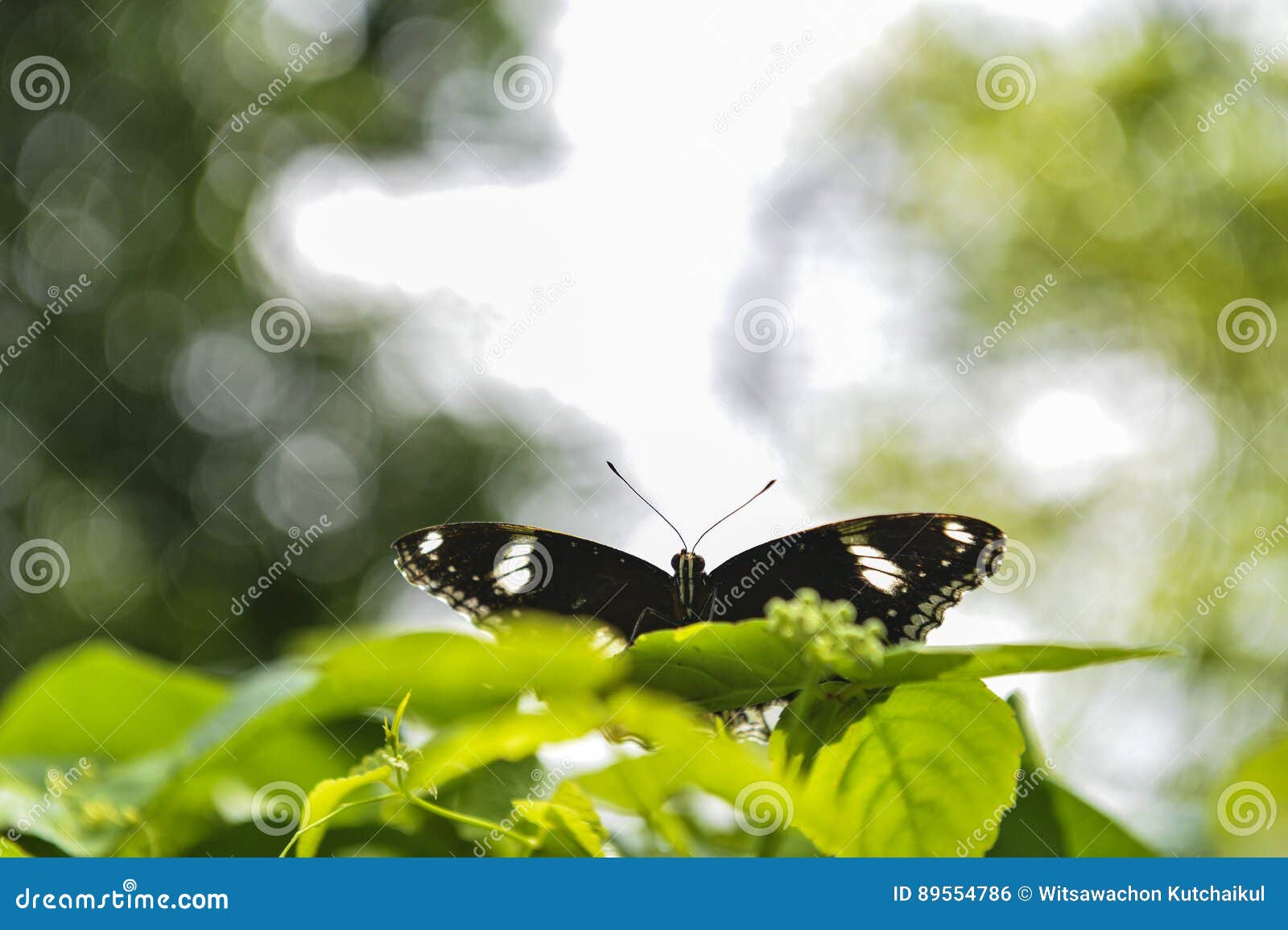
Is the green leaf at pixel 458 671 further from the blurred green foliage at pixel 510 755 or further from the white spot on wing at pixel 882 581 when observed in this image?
the white spot on wing at pixel 882 581

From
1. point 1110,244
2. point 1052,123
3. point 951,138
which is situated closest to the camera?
point 1110,244

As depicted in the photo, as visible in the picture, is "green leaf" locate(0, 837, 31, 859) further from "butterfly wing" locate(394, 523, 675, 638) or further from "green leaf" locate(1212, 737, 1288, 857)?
"green leaf" locate(1212, 737, 1288, 857)

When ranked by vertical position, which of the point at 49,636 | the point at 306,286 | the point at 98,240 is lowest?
the point at 49,636

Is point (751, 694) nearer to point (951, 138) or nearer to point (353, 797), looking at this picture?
point (353, 797)

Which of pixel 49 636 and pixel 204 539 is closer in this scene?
pixel 49 636

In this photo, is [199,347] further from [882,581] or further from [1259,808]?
[1259,808]

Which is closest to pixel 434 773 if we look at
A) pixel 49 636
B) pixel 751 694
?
pixel 751 694

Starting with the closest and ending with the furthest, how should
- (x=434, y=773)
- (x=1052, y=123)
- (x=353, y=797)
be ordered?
(x=434, y=773) < (x=353, y=797) < (x=1052, y=123)
